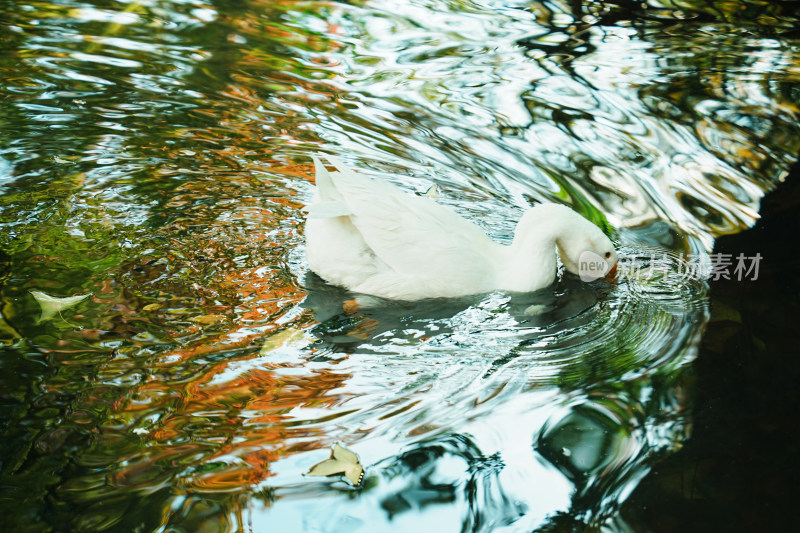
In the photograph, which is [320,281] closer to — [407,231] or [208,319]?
[407,231]

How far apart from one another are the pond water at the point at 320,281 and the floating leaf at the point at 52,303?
36 millimetres

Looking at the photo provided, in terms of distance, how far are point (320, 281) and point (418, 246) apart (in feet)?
2.04

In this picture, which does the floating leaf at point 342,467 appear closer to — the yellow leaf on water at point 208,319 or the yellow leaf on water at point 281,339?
the yellow leaf on water at point 281,339

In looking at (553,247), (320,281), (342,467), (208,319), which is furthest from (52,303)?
(553,247)

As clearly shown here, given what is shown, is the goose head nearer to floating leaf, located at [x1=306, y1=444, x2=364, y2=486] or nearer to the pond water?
the pond water

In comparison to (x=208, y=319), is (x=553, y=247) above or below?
above

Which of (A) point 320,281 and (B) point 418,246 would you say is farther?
(A) point 320,281

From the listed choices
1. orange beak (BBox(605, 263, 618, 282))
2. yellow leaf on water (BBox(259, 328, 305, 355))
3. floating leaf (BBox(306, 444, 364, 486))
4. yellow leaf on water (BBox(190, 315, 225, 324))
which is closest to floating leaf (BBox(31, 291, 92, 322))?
yellow leaf on water (BBox(190, 315, 225, 324))

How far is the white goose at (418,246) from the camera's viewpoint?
3.99 m

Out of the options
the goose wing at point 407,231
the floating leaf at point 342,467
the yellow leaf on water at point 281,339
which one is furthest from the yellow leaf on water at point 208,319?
the floating leaf at point 342,467

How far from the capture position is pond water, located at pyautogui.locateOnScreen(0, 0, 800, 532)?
2.88m

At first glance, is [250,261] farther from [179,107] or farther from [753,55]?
[753,55]

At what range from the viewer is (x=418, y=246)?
3.99 metres

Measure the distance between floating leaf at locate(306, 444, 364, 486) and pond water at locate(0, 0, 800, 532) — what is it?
51mm
